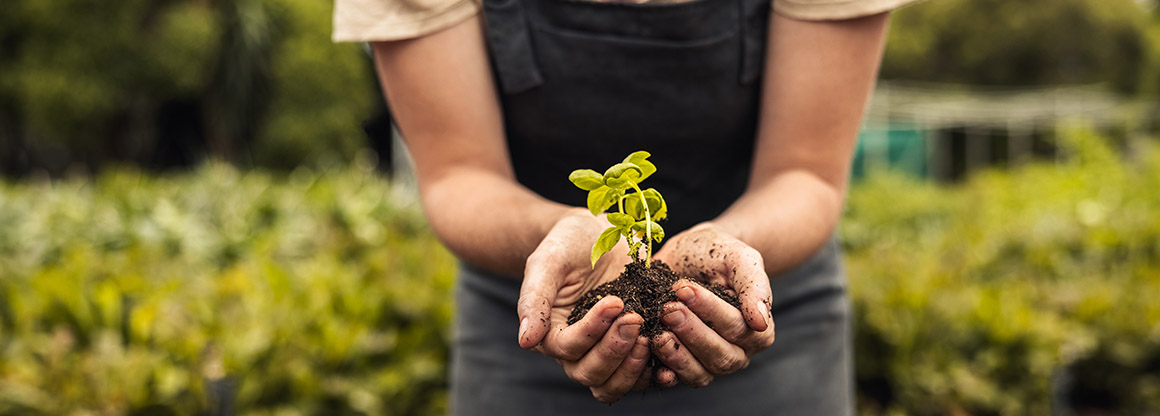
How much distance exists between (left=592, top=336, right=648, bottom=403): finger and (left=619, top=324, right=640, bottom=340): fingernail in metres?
0.03

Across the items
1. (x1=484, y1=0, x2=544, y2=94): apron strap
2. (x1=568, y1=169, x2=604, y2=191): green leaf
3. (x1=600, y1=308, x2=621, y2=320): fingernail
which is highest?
(x1=484, y1=0, x2=544, y2=94): apron strap

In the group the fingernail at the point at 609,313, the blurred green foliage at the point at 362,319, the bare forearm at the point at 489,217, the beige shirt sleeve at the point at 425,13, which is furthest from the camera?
the blurred green foliage at the point at 362,319

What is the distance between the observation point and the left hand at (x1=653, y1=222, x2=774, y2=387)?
1.23 metres

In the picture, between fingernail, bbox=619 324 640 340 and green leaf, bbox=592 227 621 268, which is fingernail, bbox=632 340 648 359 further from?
green leaf, bbox=592 227 621 268

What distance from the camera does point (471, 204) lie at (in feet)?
5.32

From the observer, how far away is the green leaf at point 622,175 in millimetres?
1293

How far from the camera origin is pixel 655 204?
1.42m

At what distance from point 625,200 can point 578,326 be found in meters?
0.27

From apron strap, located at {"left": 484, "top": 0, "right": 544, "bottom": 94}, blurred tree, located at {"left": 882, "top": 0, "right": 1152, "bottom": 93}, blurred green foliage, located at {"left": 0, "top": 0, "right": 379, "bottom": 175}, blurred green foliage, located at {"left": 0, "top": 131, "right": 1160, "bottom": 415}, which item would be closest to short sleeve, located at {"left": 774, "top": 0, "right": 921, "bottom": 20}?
apron strap, located at {"left": 484, "top": 0, "right": 544, "bottom": 94}

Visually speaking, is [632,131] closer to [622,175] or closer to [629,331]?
[622,175]

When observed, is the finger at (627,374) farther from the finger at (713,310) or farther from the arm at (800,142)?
the arm at (800,142)

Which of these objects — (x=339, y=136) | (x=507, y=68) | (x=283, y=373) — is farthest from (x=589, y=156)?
(x=339, y=136)

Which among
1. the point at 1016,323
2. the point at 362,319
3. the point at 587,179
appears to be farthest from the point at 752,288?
the point at 1016,323

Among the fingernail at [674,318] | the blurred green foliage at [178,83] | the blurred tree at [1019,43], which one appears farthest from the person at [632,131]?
the blurred tree at [1019,43]
